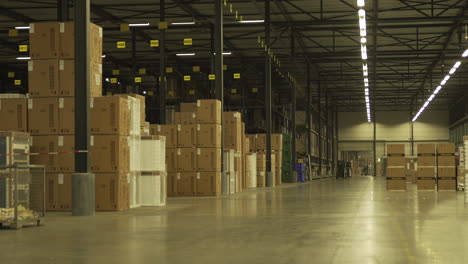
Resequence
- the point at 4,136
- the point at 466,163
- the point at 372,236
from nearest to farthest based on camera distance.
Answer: the point at 372,236
the point at 4,136
the point at 466,163

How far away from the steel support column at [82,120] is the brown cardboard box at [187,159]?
8.53 meters

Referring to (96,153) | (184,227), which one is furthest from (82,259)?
(96,153)

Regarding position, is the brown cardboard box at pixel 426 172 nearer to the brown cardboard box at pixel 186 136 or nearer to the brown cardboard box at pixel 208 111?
the brown cardboard box at pixel 208 111

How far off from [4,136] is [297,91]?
33.7m

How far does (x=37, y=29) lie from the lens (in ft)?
46.2

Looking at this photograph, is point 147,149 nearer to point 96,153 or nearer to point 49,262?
point 96,153

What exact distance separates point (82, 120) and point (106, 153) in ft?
4.86

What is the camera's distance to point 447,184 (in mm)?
24609

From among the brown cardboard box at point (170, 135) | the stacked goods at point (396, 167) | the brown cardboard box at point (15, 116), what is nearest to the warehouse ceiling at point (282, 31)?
the stacked goods at point (396, 167)

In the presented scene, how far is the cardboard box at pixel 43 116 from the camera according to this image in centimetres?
1392

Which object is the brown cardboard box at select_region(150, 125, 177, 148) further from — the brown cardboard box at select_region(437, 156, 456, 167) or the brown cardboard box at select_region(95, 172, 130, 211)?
the brown cardboard box at select_region(437, 156, 456, 167)

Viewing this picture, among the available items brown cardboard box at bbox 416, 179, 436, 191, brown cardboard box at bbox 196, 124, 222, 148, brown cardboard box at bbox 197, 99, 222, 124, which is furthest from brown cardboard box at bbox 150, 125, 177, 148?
brown cardboard box at bbox 416, 179, 436, 191

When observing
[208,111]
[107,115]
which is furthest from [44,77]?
[208,111]

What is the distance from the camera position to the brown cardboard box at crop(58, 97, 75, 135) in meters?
13.9
